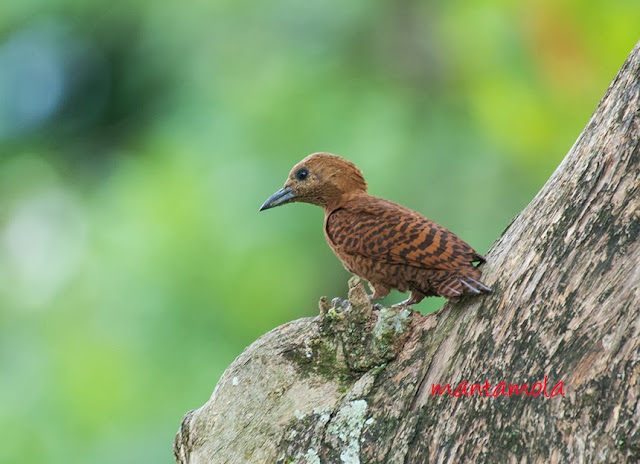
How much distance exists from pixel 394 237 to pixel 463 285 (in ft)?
2.78

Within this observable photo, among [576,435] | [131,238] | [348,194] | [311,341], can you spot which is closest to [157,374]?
[131,238]

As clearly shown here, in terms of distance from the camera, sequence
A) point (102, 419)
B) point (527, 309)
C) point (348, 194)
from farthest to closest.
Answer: point (102, 419)
point (348, 194)
point (527, 309)

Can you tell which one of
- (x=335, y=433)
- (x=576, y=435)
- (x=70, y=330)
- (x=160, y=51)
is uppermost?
(x=160, y=51)

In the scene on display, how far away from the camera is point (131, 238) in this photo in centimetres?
789

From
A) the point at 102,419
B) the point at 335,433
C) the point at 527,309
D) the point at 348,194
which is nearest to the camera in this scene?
the point at 527,309

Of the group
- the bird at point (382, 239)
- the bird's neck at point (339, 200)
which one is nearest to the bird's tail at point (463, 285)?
the bird at point (382, 239)

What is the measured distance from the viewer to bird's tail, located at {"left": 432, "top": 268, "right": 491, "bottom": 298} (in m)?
3.08

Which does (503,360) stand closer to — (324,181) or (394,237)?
(394,237)

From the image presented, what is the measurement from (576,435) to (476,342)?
0.56 metres

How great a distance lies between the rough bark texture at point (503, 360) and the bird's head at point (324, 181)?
4.43ft

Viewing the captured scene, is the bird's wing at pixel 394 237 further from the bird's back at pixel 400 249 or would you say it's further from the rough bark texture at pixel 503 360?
the rough bark texture at pixel 503 360

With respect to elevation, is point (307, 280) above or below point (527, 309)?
above

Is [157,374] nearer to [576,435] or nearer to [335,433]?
[335,433]

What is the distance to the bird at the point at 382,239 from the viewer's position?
3.49 metres
